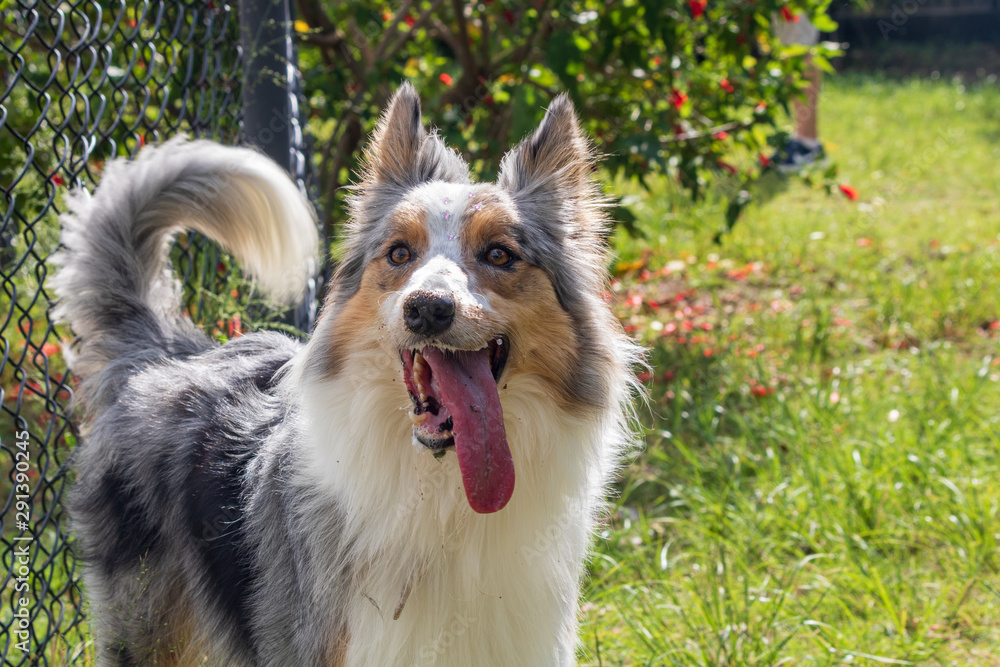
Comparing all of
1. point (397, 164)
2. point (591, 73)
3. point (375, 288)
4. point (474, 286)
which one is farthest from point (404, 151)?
point (591, 73)

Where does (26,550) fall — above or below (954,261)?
above

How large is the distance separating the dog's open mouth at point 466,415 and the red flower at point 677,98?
3.11 metres

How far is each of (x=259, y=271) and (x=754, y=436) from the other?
2.65m

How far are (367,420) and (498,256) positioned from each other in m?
0.56

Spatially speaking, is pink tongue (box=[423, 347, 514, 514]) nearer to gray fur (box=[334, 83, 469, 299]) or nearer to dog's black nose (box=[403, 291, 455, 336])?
dog's black nose (box=[403, 291, 455, 336])

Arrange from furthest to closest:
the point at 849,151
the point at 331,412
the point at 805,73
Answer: the point at 849,151, the point at 805,73, the point at 331,412

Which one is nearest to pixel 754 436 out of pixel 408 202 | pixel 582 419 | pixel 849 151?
pixel 582 419

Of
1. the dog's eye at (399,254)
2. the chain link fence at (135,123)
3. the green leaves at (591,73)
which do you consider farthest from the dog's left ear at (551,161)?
the green leaves at (591,73)

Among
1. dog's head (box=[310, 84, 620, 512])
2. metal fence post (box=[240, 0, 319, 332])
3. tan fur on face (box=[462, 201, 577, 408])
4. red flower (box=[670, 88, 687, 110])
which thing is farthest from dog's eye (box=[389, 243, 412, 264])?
red flower (box=[670, 88, 687, 110])

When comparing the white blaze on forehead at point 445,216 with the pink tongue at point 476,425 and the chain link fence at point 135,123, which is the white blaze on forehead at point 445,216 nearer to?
the pink tongue at point 476,425

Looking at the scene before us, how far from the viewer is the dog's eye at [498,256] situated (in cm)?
219

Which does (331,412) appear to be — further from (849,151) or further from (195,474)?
(849,151)

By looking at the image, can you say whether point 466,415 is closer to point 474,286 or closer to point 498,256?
point 474,286

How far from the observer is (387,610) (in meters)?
2.03
